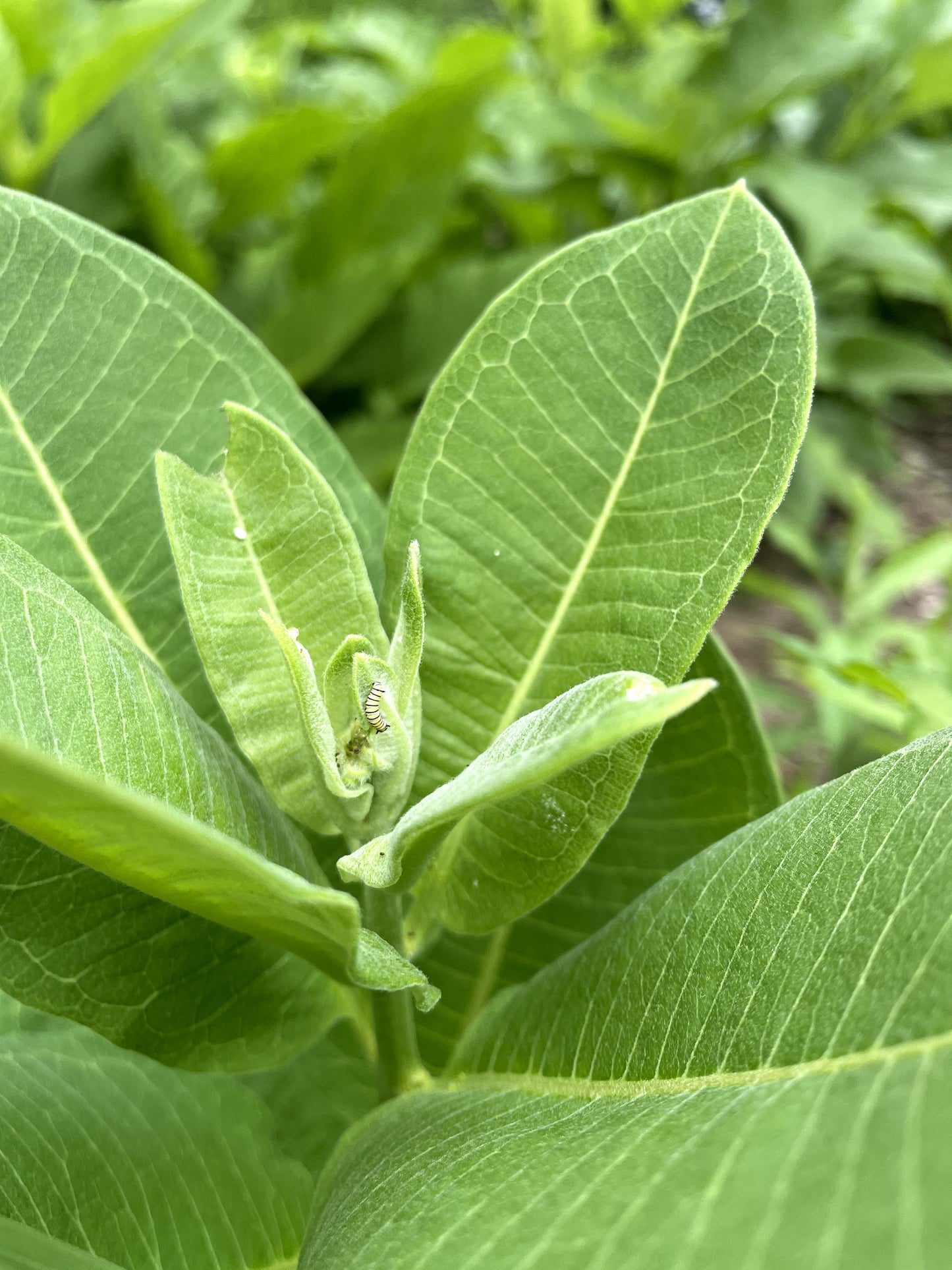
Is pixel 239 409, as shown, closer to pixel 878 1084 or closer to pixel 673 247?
pixel 673 247

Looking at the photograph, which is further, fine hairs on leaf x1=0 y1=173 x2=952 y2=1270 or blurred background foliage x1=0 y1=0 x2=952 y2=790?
blurred background foliage x1=0 y1=0 x2=952 y2=790

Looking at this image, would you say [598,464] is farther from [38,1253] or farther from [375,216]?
[375,216]

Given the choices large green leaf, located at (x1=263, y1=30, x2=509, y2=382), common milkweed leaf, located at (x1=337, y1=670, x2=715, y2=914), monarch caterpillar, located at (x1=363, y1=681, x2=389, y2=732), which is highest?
large green leaf, located at (x1=263, y1=30, x2=509, y2=382)

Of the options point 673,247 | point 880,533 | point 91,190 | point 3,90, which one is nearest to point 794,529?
point 880,533

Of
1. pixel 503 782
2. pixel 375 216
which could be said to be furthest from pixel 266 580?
pixel 375 216

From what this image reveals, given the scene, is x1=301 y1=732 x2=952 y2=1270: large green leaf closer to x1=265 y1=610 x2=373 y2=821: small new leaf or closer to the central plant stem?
the central plant stem

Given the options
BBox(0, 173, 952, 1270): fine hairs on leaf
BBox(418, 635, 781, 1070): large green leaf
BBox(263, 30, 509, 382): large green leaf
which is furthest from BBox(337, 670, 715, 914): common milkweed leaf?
BBox(263, 30, 509, 382): large green leaf

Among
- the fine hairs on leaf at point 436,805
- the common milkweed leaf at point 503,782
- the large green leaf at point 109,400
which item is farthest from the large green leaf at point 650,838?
the large green leaf at point 109,400
